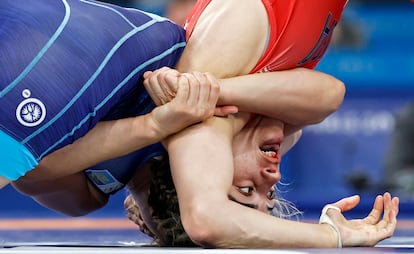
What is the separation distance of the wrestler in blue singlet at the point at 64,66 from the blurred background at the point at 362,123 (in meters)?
3.02

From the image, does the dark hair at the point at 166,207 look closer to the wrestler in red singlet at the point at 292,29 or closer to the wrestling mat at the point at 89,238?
the wrestling mat at the point at 89,238

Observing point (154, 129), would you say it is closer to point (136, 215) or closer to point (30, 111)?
point (30, 111)

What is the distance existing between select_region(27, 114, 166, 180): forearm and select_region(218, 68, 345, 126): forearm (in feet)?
0.76

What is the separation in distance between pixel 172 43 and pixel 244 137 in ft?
1.16

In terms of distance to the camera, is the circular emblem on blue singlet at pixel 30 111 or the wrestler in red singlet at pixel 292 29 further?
the wrestler in red singlet at pixel 292 29

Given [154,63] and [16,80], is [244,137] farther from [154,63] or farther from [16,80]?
[16,80]

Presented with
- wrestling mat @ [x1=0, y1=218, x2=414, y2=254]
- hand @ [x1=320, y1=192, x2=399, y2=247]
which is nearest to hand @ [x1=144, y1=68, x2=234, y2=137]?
wrestling mat @ [x1=0, y1=218, x2=414, y2=254]

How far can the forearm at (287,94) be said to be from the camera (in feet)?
9.06

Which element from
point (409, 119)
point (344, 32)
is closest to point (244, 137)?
point (409, 119)

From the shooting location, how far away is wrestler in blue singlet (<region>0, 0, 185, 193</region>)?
8.39ft

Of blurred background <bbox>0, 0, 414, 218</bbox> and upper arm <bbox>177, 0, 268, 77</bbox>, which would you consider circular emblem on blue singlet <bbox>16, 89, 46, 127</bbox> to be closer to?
upper arm <bbox>177, 0, 268, 77</bbox>

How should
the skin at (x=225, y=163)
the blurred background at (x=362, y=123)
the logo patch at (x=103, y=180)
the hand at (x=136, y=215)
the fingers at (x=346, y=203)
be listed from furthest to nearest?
the blurred background at (x=362, y=123)
the hand at (x=136, y=215)
the logo patch at (x=103, y=180)
the fingers at (x=346, y=203)
the skin at (x=225, y=163)

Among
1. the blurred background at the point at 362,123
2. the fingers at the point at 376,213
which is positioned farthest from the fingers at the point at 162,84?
the blurred background at the point at 362,123

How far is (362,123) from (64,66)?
3905 millimetres
